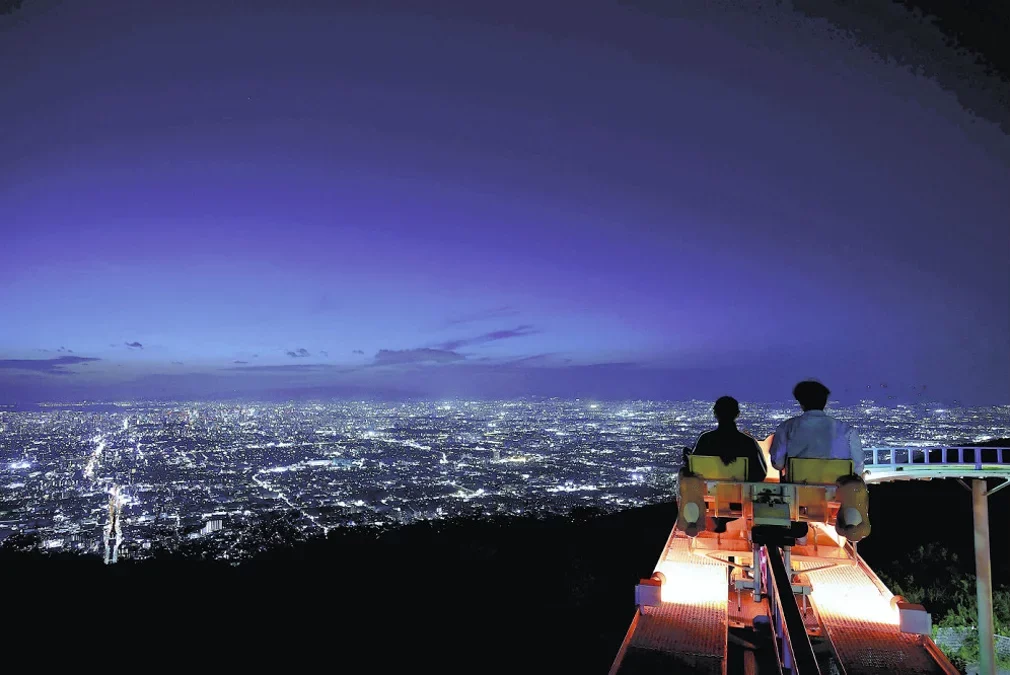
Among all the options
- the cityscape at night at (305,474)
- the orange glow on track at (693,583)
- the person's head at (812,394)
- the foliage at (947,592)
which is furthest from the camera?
the cityscape at night at (305,474)

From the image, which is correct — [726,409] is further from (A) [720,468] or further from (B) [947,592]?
(B) [947,592]

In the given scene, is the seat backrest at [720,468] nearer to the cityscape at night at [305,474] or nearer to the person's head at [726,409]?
the person's head at [726,409]

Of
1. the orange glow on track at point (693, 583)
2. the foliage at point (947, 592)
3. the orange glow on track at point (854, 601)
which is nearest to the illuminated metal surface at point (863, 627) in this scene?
the orange glow on track at point (854, 601)

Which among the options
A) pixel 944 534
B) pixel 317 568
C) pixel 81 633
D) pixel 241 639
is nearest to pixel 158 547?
pixel 317 568

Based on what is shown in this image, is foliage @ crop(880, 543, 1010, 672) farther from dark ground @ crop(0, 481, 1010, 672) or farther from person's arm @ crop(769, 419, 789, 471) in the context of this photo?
person's arm @ crop(769, 419, 789, 471)

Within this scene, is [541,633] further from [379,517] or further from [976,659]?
[379,517]

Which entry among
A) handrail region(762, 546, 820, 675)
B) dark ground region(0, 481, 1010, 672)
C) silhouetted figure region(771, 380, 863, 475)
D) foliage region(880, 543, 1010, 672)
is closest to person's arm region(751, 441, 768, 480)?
silhouetted figure region(771, 380, 863, 475)

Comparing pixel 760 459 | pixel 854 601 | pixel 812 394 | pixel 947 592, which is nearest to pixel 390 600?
pixel 947 592
